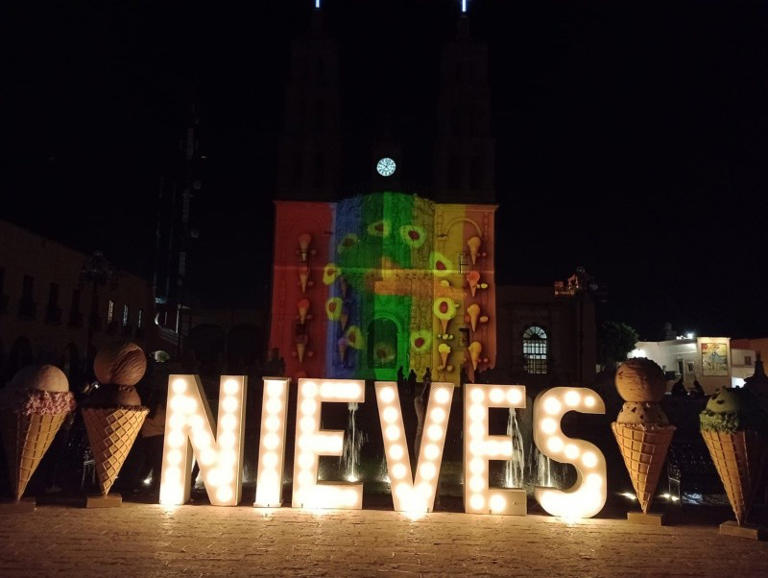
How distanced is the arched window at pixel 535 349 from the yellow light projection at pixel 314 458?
101 ft

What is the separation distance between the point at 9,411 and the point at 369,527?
15.4 ft

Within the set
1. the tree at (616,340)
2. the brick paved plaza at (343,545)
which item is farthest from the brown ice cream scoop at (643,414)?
the tree at (616,340)

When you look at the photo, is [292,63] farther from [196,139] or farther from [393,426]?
[393,426]

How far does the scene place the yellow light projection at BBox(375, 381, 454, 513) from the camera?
7773mm

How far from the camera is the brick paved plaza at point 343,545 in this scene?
5434mm

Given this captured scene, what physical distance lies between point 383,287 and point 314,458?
2368cm

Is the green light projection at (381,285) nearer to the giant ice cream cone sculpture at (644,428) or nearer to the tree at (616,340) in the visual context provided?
the giant ice cream cone sculpture at (644,428)

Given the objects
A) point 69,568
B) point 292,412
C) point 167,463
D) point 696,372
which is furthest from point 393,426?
point 696,372

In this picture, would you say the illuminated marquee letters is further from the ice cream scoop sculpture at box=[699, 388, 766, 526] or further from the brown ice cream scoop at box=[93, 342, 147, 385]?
the ice cream scoop sculpture at box=[699, 388, 766, 526]

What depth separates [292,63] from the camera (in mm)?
34344

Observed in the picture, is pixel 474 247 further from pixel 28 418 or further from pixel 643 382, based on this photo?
pixel 28 418

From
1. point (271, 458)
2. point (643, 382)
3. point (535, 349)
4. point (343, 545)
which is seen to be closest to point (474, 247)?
point (535, 349)

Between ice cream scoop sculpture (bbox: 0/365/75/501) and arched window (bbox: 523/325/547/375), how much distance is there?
32.4 metres

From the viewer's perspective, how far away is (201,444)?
778 cm
